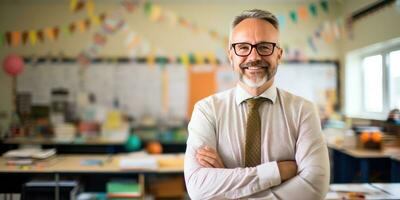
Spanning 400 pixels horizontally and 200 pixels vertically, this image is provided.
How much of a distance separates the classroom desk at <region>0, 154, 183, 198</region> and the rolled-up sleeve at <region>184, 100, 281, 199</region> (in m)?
1.54

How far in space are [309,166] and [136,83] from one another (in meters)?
4.10

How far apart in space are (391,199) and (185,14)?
394cm

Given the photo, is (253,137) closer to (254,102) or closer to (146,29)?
(254,102)

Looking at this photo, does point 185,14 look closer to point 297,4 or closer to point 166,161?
point 297,4

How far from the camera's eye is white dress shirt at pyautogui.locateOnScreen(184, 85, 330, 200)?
51.9 inches

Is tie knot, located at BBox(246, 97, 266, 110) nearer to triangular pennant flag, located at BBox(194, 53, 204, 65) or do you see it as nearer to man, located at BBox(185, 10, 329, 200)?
Answer: man, located at BBox(185, 10, 329, 200)

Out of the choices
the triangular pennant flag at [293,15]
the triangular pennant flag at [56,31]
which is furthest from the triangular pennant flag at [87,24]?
the triangular pennant flag at [293,15]

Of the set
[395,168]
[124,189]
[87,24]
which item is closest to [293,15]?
[395,168]

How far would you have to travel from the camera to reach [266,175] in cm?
131

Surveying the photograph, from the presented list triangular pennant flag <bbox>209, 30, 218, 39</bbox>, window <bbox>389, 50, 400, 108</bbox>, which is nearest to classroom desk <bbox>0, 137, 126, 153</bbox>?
triangular pennant flag <bbox>209, 30, 218, 39</bbox>

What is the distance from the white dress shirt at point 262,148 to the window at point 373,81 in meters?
1.75

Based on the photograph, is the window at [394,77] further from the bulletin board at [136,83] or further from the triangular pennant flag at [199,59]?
the triangular pennant flag at [199,59]

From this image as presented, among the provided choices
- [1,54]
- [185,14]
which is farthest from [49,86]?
[185,14]

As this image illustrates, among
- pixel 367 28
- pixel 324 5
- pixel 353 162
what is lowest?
pixel 353 162
